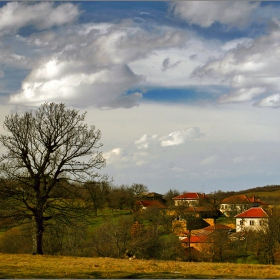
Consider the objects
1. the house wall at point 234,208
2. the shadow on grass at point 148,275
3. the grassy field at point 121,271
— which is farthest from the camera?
the house wall at point 234,208

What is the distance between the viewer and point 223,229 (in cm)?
7225

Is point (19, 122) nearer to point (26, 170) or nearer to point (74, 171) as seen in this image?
point (26, 170)

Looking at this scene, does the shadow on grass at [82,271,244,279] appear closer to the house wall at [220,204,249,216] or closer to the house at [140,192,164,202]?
the house wall at [220,204,249,216]

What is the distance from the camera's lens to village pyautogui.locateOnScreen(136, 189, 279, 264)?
48.0m

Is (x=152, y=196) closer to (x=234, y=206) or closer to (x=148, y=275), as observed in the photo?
(x=234, y=206)

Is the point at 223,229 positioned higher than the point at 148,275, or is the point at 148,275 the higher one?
the point at 148,275

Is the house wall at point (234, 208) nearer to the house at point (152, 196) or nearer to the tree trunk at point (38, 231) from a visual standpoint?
the house at point (152, 196)

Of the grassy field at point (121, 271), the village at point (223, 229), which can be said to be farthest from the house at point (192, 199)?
the grassy field at point (121, 271)

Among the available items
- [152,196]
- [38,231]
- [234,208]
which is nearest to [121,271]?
[38,231]

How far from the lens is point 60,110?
27.2m

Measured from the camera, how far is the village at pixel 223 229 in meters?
48.0

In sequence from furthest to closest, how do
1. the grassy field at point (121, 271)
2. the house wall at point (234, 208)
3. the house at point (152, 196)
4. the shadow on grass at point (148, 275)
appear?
the house at point (152, 196)
the house wall at point (234, 208)
the grassy field at point (121, 271)
the shadow on grass at point (148, 275)

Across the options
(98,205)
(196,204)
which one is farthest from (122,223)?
(196,204)

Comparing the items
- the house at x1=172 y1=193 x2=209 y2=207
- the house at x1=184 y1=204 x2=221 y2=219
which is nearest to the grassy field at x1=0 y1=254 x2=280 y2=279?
the house at x1=184 y1=204 x2=221 y2=219
